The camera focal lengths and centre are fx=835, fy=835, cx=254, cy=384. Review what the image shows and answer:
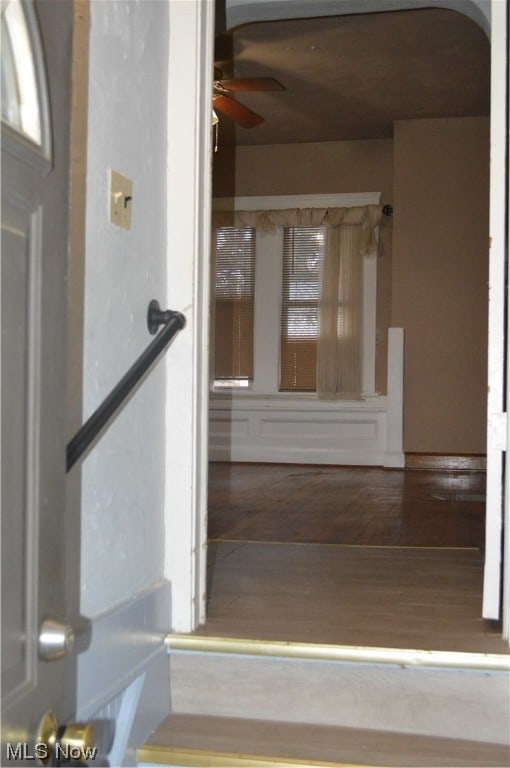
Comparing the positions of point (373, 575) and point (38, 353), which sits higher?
point (38, 353)

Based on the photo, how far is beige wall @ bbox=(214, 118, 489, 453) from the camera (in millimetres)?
7457

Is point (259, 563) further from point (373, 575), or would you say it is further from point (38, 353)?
point (38, 353)

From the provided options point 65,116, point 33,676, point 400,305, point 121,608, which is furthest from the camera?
point 400,305

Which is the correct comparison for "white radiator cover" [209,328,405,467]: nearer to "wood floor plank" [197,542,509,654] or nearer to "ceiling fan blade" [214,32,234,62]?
"ceiling fan blade" [214,32,234,62]

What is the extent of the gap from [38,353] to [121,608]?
3.64ft

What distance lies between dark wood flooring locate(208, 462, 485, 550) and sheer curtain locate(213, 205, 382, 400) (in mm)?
882

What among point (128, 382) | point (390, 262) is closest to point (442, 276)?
point (390, 262)

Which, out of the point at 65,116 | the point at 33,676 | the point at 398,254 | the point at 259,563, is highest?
the point at 398,254

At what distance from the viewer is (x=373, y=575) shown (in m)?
2.98

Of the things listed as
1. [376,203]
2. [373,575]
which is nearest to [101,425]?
[373,575]

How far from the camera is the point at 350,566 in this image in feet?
10.4

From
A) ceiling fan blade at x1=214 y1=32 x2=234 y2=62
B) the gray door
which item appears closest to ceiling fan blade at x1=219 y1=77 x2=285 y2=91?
ceiling fan blade at x1=214 y1=32 x2=234 y2=62

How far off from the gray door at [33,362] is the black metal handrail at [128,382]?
0.50m

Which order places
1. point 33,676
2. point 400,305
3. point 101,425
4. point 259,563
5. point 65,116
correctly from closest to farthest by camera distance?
1. point 33,676
2. point 65,116
3. point 101,425
4. point 259,563
5. point 400,305
